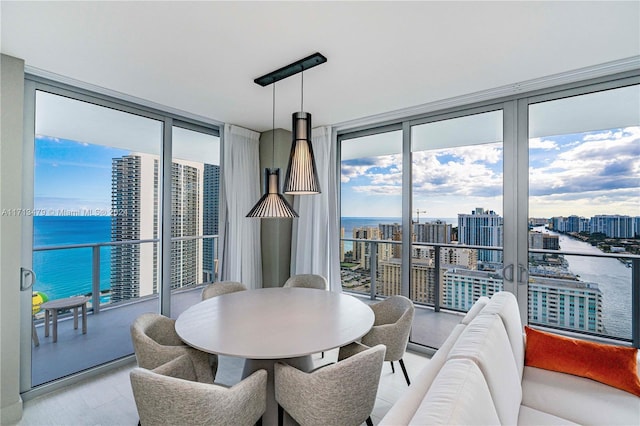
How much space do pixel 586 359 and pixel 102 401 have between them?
11.4ft

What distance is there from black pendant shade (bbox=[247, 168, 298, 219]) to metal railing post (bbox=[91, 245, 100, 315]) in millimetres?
2662

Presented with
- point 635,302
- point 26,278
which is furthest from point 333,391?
point 635,302

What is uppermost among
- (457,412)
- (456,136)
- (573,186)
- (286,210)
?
(456,136)

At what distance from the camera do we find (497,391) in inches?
49.9

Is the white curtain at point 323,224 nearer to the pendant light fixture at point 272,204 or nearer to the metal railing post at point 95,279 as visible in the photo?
the pendant light fixture at point 272,204

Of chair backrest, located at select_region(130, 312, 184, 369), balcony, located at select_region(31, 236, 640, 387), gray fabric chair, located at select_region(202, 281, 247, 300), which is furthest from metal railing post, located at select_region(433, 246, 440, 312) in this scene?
chair backrest, located at select_region(130, 312, 184, 369)

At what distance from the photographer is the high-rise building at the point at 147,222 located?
11.4ft

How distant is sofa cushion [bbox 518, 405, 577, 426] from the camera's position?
1.48 meters

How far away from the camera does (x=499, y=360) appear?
145 centimetres

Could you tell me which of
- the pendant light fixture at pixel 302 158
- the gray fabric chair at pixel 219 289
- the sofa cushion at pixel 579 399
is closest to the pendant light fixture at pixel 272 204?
the pendant light fixture at pixel 302 158

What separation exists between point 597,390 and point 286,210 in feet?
7.21

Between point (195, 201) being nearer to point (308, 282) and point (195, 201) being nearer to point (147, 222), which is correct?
point (147, 222)

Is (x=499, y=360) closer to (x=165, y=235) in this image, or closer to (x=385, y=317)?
(x=385, y=317)

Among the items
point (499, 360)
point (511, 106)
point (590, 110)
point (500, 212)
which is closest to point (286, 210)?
point (499, 360)
